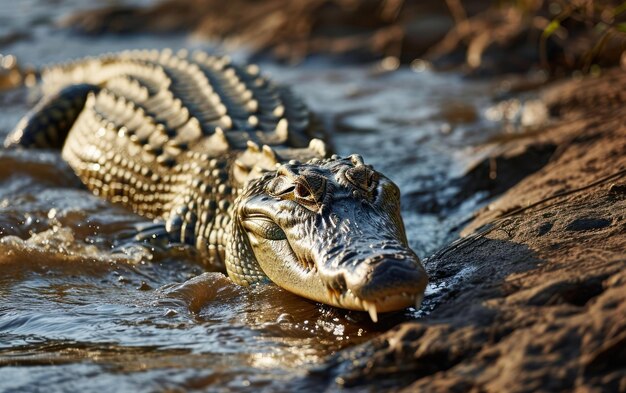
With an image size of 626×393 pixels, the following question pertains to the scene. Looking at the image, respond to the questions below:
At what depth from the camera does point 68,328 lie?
339 cm

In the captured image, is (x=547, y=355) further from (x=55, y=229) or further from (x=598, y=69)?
(x=598, y=69)

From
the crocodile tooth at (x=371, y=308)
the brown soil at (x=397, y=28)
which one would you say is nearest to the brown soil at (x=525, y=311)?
the crocodile tooth at (x=371, y=308)

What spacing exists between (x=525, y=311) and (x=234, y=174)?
2406 millimetres

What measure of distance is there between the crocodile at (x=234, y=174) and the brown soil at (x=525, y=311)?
230mm

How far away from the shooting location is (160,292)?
3.89 meters

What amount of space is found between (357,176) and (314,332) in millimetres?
837

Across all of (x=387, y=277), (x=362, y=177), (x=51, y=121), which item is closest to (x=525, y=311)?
(x=387, y=277)

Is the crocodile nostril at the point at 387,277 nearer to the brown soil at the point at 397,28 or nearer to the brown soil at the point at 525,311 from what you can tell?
the brown soil at the point at 525,311

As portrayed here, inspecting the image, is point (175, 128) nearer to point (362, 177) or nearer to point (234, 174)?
point (234, 174)

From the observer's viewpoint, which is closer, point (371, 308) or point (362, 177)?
point (371, 308)

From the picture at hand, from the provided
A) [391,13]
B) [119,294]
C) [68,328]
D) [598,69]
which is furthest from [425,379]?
[391,13]

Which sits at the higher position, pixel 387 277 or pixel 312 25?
pixel 312 25

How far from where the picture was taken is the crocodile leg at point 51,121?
21.8 feet

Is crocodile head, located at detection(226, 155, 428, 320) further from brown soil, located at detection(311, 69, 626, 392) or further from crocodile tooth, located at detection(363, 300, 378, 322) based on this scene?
brown soil, located at detection(311, 69, 626, 392)
